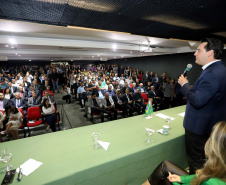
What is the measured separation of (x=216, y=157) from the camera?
880 mm

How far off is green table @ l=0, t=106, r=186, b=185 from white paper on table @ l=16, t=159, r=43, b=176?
0.04m

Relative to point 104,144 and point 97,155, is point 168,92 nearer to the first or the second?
point 104,144

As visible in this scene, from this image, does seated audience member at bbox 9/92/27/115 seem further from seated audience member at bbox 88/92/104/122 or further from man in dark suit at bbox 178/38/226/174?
man in dark suit at bbox 178/38/226/174

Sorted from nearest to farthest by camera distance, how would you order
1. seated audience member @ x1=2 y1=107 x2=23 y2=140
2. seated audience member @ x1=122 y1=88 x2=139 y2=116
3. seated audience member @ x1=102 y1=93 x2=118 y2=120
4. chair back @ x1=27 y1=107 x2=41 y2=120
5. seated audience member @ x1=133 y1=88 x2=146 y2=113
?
seated audience member @ x1=2 y1=107 x2=23 y2=140, chair back @ x1=27 y1=107 x2=41 y2=120, seated audience member @ x1=102 y1=93 x2=118 y2=120, seated audience member @ x1=122 y1=88 x2=139 y2=116, seated audience member @ x1=133 y1=88 x2=146 y2=113

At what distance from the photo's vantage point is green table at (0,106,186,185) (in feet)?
3.95

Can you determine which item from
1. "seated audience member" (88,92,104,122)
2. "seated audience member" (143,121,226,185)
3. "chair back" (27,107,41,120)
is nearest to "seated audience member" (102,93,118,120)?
"seated audience member" (88,92,104,122)

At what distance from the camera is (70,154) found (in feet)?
4.64

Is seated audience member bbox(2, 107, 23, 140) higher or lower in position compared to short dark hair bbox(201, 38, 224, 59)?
lower

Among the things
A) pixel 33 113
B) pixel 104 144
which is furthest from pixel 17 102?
pixel 104 144

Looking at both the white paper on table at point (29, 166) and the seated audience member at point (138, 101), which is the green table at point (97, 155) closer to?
the white paper on table at point (29, 166)

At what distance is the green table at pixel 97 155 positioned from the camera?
3.95 ft

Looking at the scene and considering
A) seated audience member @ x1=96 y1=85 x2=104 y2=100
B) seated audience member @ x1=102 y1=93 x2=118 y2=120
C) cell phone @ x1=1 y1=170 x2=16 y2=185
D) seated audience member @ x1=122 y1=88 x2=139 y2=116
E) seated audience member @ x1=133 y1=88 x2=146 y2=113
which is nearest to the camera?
cell phone @ x1=1 y1=170 x2=16 y2=185

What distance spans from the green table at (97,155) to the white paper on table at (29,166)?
1.6 inches

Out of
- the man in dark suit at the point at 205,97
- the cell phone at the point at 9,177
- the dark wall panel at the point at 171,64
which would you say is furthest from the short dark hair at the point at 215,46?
the dark wall panel at the point at 171,64
